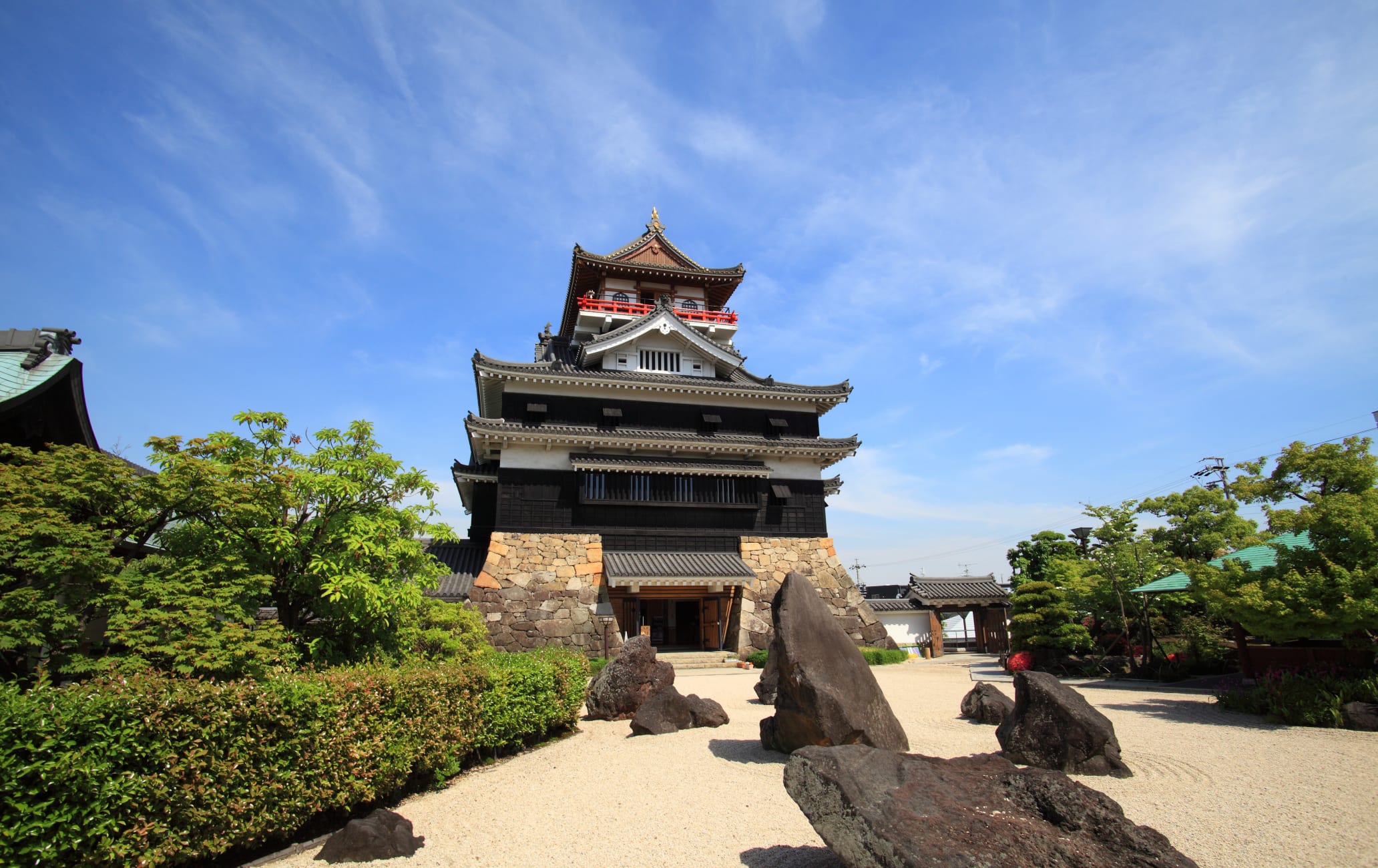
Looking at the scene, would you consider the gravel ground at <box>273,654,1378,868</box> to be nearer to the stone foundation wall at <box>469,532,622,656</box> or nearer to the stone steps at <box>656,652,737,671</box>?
the stone foundation wall at <box>469,532,622,656</box>

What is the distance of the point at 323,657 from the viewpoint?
8.72 meters

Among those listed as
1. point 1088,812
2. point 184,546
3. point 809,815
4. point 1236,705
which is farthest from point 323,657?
point 1236,705

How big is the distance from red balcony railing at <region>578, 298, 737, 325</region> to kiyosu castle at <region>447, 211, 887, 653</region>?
8.27 feet

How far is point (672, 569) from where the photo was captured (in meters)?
22.4

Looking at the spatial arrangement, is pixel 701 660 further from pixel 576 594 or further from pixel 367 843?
pixel 367 843

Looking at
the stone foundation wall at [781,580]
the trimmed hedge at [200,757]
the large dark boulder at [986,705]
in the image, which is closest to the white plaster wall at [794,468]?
the stone foundation wall at [781,580]

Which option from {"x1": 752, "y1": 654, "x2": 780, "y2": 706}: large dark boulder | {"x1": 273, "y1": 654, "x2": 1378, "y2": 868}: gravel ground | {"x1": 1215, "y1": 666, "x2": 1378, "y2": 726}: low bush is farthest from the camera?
{"x1": 752, "y1": 654, "x2": 780, "y2": 706}: large dark boulder

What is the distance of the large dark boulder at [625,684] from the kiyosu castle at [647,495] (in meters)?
8.73

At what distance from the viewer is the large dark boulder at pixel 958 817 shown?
13.4 ft

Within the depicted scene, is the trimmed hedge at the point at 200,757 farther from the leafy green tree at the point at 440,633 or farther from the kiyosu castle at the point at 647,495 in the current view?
the kiyosu castle at the point at 647,495

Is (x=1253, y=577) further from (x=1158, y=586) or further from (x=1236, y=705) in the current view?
(x=1158, y=586)

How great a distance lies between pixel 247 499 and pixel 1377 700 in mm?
16489

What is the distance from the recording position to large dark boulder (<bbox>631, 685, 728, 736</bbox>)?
35.4 feet

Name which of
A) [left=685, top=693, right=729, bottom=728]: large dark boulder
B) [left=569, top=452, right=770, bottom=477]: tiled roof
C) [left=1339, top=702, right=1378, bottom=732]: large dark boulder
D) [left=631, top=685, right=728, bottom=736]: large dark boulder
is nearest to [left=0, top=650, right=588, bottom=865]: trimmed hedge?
[left=631, top=685, right=728, bottom=736]: large dark boulder
